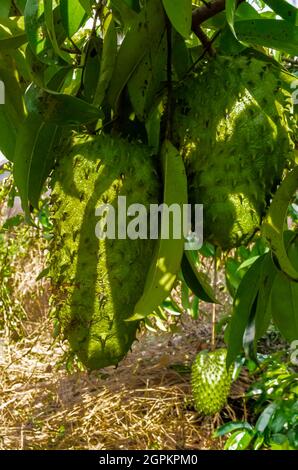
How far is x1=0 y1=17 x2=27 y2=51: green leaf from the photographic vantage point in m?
0.70

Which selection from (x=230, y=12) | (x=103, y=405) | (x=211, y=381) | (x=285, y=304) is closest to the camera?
(x=230, y=12)

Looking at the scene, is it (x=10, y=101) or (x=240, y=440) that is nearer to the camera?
(x=10, y=101)

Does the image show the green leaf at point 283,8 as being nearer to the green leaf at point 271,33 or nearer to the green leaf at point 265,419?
the green leaf at point 271,33

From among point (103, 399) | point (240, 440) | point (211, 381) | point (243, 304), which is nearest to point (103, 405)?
point (103, 399)

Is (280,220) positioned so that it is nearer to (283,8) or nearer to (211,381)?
(283,8)

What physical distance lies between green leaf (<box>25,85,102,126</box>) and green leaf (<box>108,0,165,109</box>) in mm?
51

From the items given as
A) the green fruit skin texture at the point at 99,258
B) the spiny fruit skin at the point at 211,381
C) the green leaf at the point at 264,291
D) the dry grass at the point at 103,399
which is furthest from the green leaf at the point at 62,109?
the dry grass at the point at 103,399

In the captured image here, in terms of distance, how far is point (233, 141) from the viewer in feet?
2.01

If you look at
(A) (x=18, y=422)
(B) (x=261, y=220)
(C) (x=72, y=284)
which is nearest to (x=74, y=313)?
(C) (x=72, y=284)

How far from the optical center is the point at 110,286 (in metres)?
0.61

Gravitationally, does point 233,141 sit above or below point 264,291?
above

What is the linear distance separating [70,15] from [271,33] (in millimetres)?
197

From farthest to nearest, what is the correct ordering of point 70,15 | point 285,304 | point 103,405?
point 103,405, point 285,304, point 70,15

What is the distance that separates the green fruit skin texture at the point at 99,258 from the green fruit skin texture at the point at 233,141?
48mm
